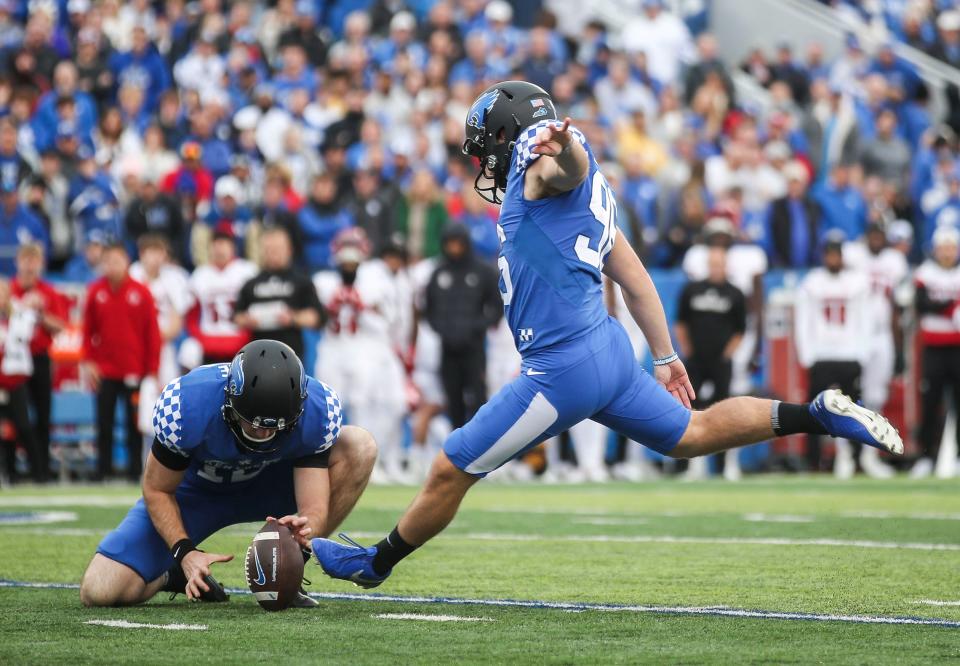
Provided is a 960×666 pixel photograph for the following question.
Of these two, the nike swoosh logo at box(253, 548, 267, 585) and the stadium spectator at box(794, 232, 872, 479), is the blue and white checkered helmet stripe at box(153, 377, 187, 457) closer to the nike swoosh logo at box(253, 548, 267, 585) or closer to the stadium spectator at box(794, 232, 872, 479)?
the nike swoosh logo at box(253, 548, 267, 585)

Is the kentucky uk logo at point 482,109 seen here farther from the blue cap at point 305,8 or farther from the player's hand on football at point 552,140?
the blue cap at point 305,8

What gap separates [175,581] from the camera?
6.23m

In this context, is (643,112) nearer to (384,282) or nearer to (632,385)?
(384,282)

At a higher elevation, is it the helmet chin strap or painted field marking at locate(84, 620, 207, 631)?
the helmet chin strap

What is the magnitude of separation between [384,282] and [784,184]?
4637 millimetres

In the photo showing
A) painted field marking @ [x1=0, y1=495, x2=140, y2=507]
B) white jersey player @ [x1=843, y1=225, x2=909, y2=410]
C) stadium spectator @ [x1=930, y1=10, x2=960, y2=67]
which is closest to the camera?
painted field marking @ [x1=0, y1=495, x2=140, y2=507]


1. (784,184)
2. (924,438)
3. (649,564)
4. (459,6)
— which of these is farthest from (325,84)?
(649,564)

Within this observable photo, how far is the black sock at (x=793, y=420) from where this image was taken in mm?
5941

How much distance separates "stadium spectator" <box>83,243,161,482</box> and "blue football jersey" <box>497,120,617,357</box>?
776cm

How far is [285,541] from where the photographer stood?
573cm

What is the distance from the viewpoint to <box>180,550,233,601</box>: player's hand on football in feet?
18.6

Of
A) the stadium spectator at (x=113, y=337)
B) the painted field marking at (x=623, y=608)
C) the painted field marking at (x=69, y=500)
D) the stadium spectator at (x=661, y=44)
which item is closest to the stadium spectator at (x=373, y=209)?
the stadium spectator at (x=113, y=337)

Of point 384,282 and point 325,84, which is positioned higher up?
point 325,84

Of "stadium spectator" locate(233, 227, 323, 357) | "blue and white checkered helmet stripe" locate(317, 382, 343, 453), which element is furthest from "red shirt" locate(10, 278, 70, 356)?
"blue and white checkered helmet stripe" locate(317, 382, 343, 453)
